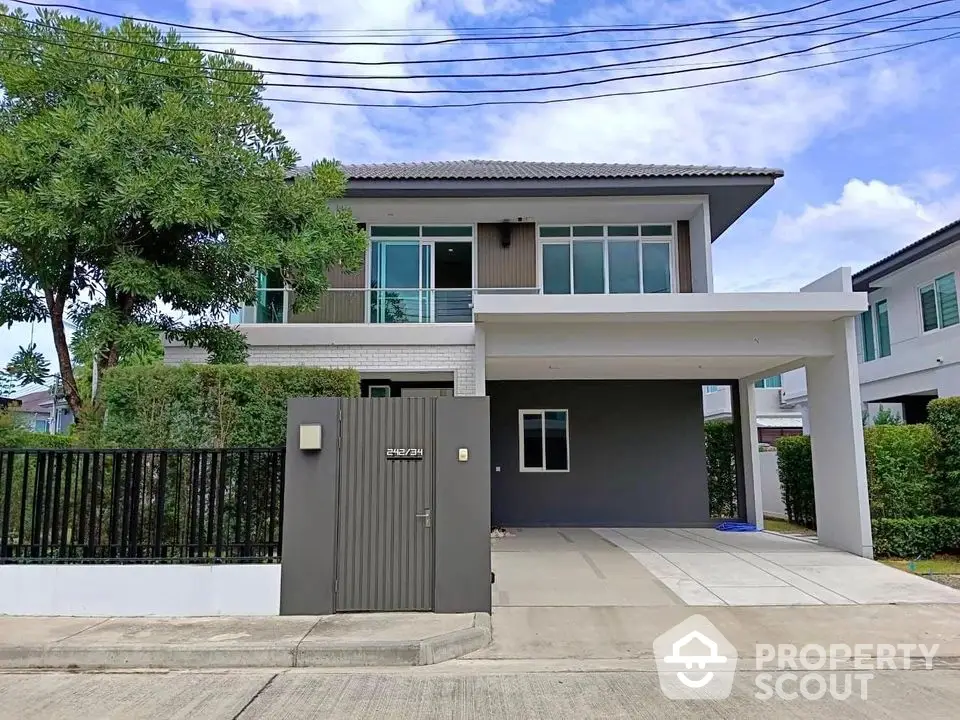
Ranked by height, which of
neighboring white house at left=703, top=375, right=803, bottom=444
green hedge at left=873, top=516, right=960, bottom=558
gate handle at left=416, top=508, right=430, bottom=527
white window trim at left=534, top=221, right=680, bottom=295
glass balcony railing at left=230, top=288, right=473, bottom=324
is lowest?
green hedge at left=873, top=516, right=960, bottom=558

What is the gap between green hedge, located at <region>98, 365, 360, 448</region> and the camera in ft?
26.4

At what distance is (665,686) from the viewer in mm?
5215

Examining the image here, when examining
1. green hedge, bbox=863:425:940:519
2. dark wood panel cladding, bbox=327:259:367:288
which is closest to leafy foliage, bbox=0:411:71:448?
dark wood panel cladding, bbox=327:259:367:288

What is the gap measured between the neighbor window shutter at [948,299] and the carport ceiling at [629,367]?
6.39 meters

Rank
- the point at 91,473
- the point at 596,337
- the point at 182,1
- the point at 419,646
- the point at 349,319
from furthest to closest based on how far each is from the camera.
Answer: the point at 349,319
the point at 596,337
the point at 182,1
the point at 91,473
the point at 419,646

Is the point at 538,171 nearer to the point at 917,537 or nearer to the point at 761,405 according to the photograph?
the point at 917,537

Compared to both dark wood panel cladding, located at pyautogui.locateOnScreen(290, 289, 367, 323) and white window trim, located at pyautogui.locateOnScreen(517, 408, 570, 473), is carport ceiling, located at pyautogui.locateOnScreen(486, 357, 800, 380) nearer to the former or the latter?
white window trim, located at pyautogui.locateOnScreen(517, 408, 570, 473)

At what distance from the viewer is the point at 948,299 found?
54.4 feet

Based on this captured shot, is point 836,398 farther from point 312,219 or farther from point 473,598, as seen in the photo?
point 312,219

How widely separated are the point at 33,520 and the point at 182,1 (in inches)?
291

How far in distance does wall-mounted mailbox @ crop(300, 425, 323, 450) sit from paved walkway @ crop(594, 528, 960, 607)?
15.2 feet

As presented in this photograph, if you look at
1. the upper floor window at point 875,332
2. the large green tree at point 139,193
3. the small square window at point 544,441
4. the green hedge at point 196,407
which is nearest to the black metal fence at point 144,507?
the green hedge at point 196,407

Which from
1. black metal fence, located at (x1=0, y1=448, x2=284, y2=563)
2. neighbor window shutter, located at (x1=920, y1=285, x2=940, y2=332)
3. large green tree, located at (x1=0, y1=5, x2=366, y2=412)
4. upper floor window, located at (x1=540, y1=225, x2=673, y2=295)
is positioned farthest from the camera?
neighbor window shutter, located at (x1=920, y1=285, x2=940, y2=332)

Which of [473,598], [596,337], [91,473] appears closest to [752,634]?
[473,598]
